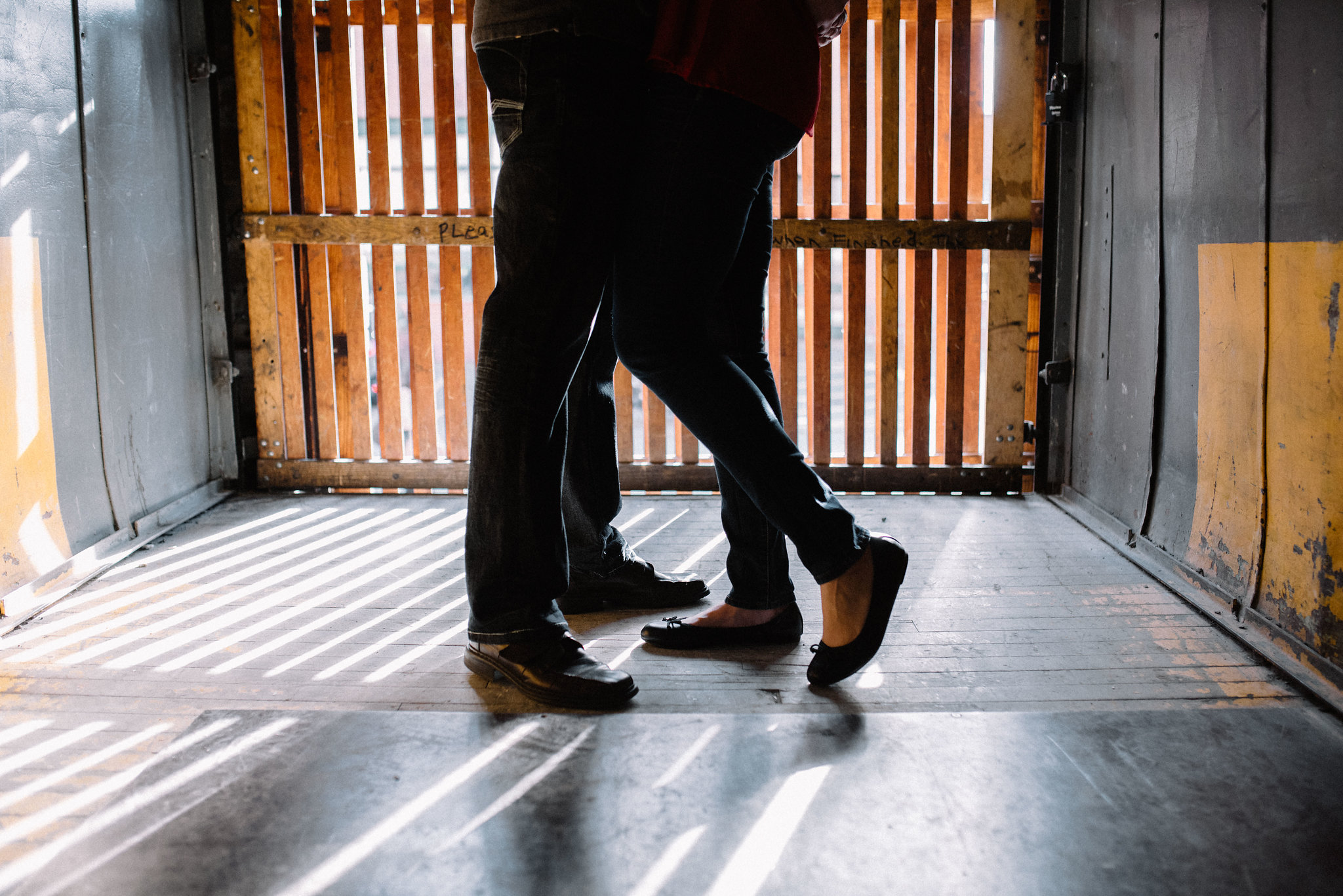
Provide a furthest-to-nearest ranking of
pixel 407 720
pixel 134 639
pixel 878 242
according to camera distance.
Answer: pixel 878 242 < pixel 134 639 < pixel 407 720

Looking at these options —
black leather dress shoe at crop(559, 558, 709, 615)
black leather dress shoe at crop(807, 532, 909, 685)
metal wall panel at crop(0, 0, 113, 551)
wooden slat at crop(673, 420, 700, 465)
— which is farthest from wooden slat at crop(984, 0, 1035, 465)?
metal wall panel at crop(0, 0, 113, 551)

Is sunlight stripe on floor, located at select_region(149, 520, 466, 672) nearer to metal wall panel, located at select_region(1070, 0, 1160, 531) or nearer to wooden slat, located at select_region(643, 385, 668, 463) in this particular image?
wooden slat, located at select_region(643, 385, 668, 463)

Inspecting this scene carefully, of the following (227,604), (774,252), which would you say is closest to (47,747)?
(227,604)

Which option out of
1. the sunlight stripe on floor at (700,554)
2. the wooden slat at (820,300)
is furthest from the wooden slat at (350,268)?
the wooden slat at (820,300)

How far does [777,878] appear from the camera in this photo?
1092 millimetres

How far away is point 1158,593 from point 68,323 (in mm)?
2890

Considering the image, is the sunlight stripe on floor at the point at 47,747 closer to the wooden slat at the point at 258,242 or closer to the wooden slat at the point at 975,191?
the wooden slat at the point at 258,242

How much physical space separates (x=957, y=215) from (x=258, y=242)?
2.60 meters

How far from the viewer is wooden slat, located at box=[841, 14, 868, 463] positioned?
335 cm

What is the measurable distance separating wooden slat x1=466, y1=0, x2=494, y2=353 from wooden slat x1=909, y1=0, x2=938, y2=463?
5.19 feet

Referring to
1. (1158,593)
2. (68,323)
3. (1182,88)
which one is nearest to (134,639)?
(68,323)

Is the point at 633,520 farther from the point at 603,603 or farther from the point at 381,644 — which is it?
the point at 381,644

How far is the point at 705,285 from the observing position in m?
1.58

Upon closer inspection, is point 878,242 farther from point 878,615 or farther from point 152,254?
point 152,254
